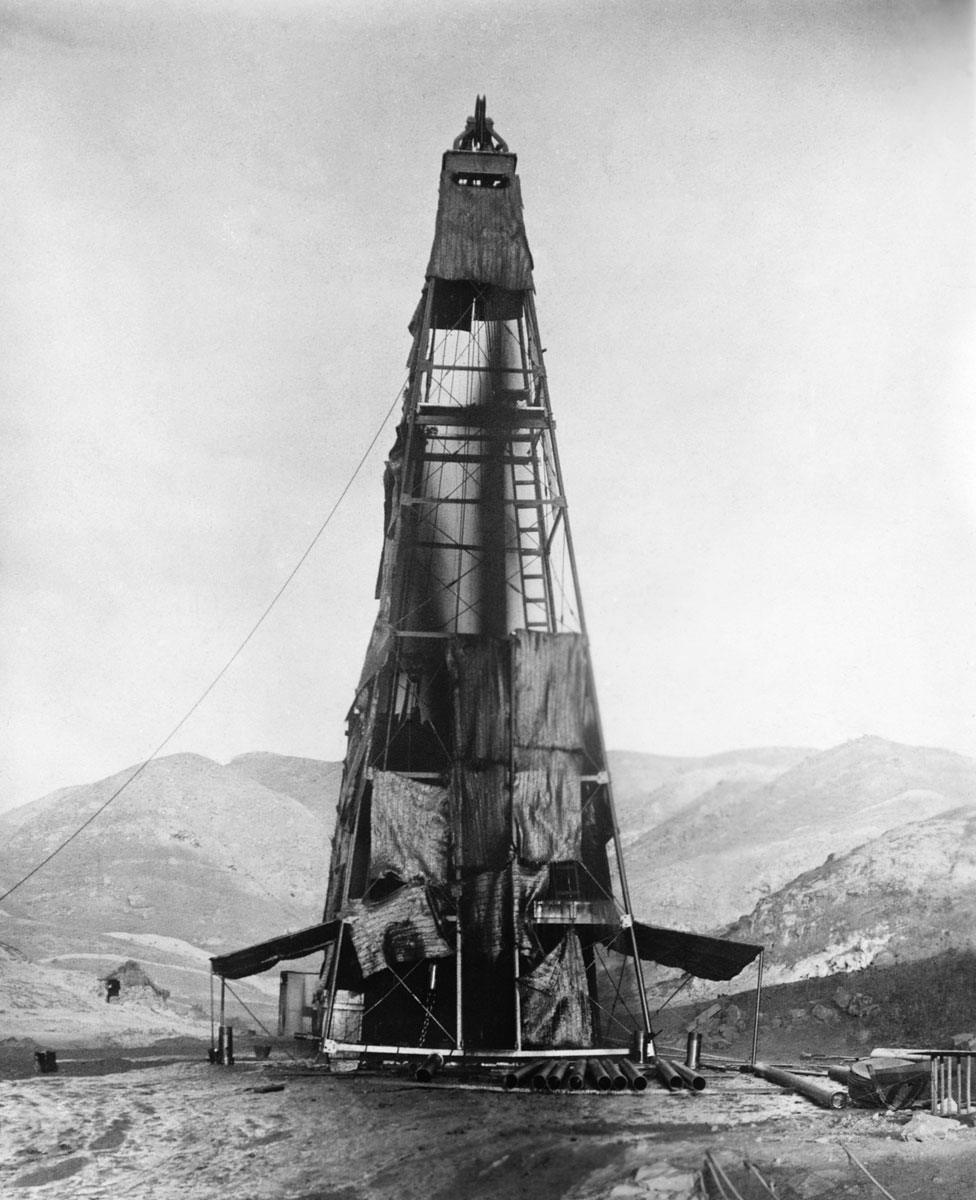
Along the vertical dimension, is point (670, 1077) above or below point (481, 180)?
below

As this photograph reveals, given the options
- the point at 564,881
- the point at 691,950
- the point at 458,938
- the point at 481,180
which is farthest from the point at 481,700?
the point at 481,180

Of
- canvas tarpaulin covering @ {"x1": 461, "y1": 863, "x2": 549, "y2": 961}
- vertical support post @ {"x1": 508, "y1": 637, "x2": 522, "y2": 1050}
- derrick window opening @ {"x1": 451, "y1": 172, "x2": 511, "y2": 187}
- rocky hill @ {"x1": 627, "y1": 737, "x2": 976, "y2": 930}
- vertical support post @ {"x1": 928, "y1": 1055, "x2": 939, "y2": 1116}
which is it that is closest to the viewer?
vertical support post @ {"x1": 928, "y1": 1055, "x2": 939, "y2": 1116}

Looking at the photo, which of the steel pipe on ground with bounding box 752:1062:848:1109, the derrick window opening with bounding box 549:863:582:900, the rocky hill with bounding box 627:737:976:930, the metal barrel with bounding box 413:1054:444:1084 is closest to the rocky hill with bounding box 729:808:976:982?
the rocky hill with bounding box 627:737:976:930

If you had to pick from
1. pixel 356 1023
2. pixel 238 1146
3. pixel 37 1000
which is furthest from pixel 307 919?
pixel 238 1146

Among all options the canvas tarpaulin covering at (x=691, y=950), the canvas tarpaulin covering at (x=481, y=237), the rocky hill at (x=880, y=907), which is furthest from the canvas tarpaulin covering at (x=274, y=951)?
the rocky hill at (x=880, y=907)

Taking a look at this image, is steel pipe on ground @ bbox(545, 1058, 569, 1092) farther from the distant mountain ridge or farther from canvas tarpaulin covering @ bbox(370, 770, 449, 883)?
the distant mountain ridge

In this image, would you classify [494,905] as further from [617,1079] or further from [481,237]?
[481,237]
